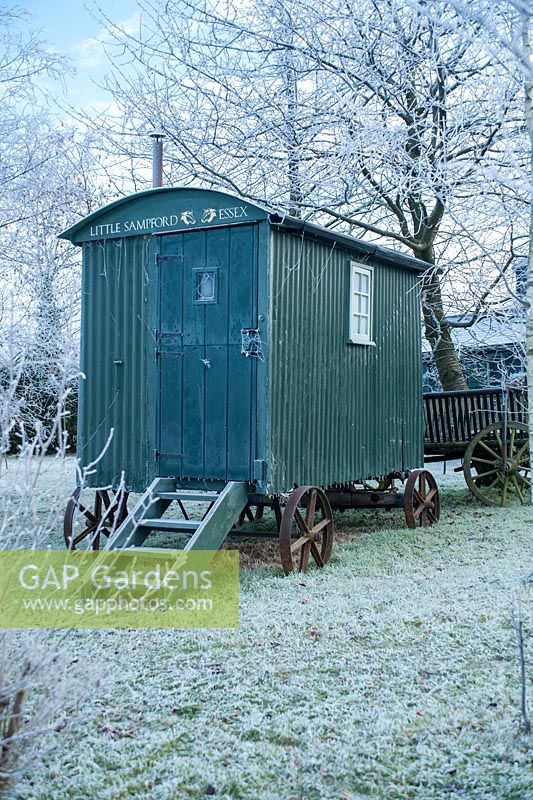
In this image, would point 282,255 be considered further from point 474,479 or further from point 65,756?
point 474,479

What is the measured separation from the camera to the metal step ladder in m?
6.14

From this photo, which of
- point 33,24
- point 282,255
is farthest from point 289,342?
point 33,24

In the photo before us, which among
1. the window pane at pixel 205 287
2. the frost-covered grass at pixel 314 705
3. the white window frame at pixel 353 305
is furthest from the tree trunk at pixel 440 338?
the frost-covered grass at pixel 314 705

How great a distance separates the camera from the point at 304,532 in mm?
7012

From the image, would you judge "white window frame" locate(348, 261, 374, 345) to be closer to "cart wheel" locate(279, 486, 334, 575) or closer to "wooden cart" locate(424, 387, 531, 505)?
"cart wheel" locate(279, 486, 334, 575)

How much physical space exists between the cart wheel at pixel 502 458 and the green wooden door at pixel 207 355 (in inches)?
187

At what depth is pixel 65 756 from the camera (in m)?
3.52

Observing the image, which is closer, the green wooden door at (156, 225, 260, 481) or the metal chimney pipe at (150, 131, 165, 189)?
the green wooden door at (156, 225, 260, 481)

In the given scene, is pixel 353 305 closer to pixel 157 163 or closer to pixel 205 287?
pixel 205 287

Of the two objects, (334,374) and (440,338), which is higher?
(440,338)

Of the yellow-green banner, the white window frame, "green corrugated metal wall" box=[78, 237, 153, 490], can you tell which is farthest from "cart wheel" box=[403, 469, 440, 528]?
"green corrugated metal wall" box=[78, 237, 153, 490]

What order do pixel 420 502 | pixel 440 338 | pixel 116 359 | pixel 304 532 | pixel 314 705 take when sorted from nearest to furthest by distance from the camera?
1. pixel 314 705
2. pixel 304 532
3. pixel 116 359
4. pixel 420 502
5. pixel 440 338

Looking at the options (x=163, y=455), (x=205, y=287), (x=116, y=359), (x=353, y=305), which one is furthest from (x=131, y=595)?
(x=353, y=305)

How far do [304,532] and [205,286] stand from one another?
235 centimetres
